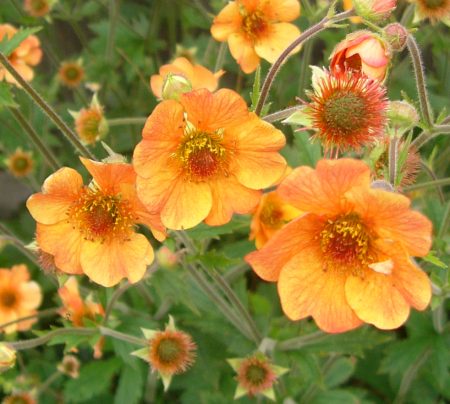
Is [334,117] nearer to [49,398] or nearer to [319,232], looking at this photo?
[319,232]

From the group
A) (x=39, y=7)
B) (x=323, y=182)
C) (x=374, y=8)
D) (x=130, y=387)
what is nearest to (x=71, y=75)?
(x=39, y=7)

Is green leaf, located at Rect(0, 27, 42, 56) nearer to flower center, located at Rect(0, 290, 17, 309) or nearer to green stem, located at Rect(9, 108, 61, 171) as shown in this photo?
green stem, located at Rect(9, 108, 61, 171)

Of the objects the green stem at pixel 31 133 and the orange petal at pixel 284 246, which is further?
the green stem at pixel 31 133

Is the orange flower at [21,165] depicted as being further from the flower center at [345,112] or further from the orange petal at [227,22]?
the flower center at [345,112]

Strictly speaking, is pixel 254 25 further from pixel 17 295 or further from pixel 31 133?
pixel 17 295

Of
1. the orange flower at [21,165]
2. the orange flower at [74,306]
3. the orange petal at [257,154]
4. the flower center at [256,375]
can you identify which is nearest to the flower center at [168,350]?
the flower center at [256,375]

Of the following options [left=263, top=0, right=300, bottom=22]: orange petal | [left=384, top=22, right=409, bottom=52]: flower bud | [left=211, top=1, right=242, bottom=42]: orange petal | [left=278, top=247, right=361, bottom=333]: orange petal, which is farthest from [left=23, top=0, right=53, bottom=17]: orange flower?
[left=278, top=247, right=361, bottom=333]: orange petal
